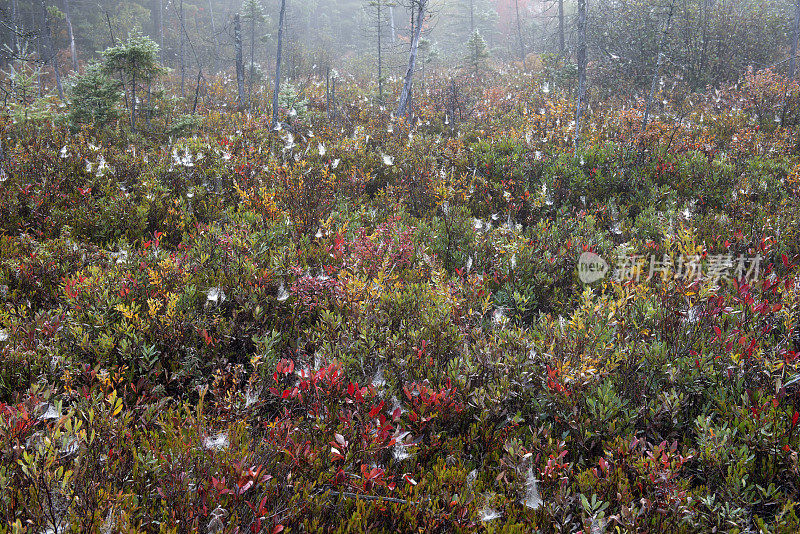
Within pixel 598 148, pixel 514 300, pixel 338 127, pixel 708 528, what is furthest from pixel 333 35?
pixel 708 528

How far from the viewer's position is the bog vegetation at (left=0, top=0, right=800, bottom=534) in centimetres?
188

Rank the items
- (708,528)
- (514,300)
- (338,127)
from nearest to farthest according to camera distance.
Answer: (708,528) < (514,300) < (338,127)

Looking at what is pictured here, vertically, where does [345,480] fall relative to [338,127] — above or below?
below

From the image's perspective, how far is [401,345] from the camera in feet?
9.80

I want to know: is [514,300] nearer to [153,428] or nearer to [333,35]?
[153,428]

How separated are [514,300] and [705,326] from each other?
144 cm

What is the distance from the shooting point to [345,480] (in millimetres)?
1968

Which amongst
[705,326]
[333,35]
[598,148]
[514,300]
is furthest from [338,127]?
[333,35]

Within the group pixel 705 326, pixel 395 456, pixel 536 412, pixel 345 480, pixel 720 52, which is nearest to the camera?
pixel 345 480

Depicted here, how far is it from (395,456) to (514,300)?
215 cm

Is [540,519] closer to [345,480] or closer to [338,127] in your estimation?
[345,480]

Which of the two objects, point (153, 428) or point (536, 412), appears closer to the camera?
point (153, 428)

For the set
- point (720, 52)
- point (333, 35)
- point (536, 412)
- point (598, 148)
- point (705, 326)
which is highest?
point (333, 35)

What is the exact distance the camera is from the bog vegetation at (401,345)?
1.88 meters
